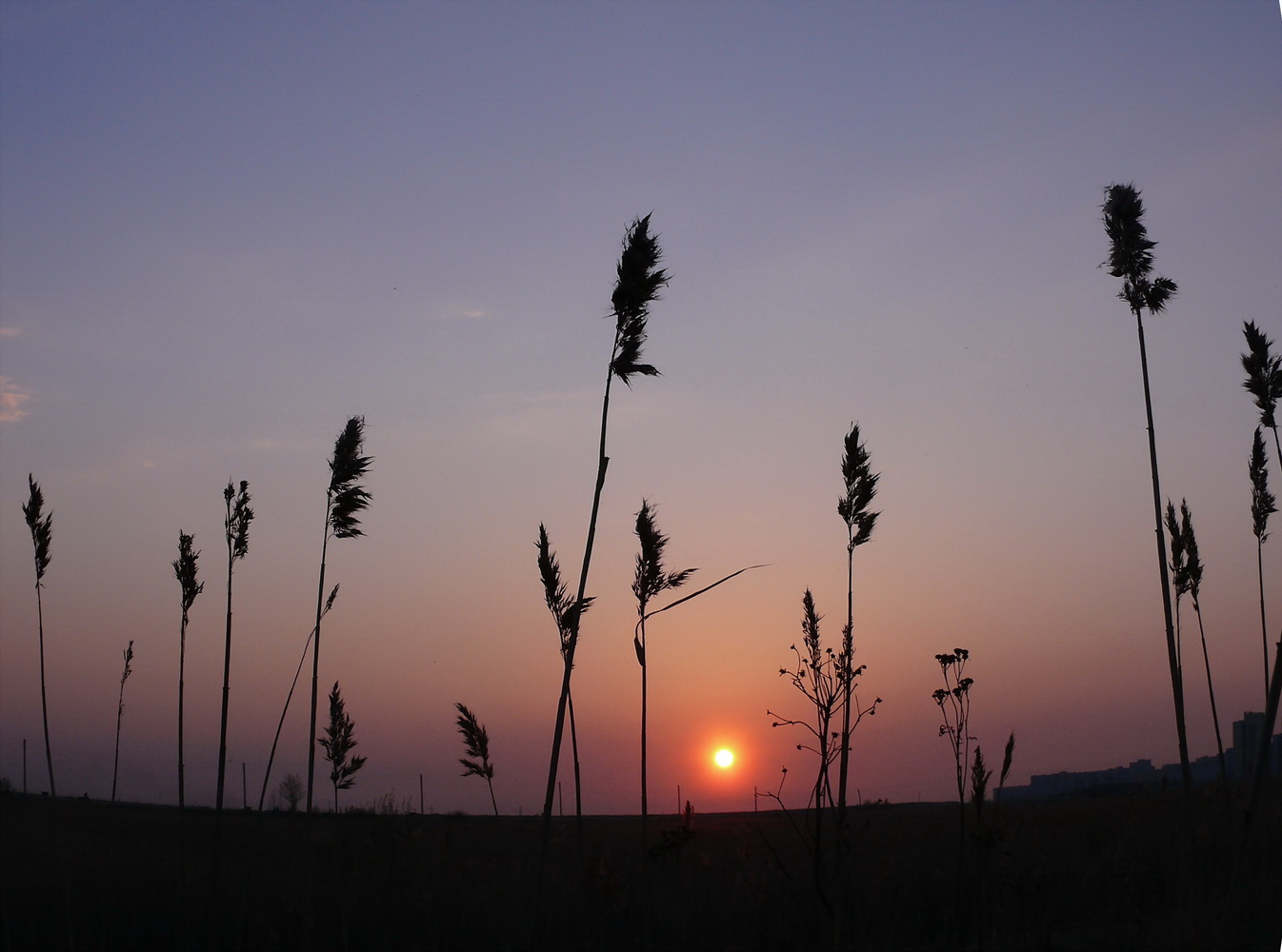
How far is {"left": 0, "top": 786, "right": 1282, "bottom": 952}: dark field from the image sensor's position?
24.1 ft

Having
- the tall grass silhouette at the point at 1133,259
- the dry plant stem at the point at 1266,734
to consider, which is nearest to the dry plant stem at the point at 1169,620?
the tall grass silhouette at the point at 1133,259

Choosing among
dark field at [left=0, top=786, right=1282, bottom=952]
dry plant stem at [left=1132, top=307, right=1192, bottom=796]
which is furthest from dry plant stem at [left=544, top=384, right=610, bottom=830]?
dry plant stem at [left=1132, top=307, right=1192, bottom=796]

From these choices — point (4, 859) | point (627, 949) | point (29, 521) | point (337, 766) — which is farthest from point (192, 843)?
point (627, 949)

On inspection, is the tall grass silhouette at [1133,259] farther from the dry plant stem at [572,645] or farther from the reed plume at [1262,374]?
the dry plant stem at [572,645]

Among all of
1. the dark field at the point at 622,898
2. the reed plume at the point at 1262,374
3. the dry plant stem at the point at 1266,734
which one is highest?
the reed plume at the point at 1262,374

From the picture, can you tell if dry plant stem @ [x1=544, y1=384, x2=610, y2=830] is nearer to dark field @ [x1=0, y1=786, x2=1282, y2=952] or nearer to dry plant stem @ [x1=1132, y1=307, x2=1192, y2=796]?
dark field @ [x1=0, y1=786, x2=1282, y2=952]

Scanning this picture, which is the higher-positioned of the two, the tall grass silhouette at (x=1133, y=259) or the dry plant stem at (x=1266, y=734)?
the tall grass silhouette at (x=1133, y=259)

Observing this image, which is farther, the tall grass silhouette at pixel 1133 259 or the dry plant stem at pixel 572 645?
the tall grass silhouette at pixel 1133 259

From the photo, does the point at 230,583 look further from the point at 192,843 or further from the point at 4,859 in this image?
the point at 192,843

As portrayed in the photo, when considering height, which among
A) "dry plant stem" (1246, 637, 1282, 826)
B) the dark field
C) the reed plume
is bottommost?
the dark field

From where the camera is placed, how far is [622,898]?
30.0 feet

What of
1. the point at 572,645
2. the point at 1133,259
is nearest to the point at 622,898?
the point at 572,645

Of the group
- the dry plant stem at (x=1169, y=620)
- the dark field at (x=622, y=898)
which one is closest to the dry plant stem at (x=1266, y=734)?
the dark field at (x=622, y=898)

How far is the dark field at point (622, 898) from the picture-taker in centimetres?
735
